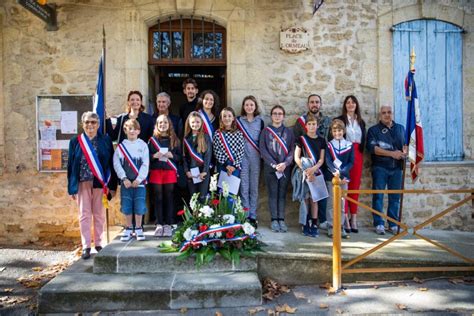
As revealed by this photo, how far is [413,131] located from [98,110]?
4138mm

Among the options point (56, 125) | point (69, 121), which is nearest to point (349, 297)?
point (69, 121)

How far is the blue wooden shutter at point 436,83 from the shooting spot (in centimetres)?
619

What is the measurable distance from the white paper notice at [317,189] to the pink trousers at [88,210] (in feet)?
8.67

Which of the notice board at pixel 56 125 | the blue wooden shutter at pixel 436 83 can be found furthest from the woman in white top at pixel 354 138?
the notice board at pixel 56 125

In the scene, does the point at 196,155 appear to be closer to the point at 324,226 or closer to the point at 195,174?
the point at 195,174

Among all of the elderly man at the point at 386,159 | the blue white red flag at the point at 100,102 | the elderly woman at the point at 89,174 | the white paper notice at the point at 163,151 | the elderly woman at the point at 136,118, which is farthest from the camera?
the elderly man at the point at 386,159

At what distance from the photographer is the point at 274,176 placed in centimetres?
539

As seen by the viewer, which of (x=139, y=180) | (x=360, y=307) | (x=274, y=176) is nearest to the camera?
(x=360, y=307)

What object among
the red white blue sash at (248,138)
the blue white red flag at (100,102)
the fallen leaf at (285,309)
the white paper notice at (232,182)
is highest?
the blue white red flag at (100,102)

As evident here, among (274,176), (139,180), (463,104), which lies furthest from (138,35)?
(463,104)

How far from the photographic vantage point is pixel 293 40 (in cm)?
606

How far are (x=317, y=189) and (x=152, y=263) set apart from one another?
7.49 feet

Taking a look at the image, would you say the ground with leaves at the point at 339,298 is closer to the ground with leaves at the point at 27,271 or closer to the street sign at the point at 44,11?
Answer: the ground with leaves at the point at 27,271

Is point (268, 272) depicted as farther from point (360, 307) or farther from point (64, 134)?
point (64, 134)
